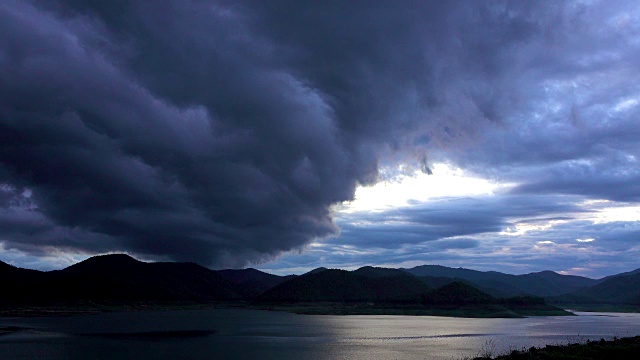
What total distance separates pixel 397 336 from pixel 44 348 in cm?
7909

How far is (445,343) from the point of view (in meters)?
110

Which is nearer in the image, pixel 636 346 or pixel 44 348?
pixel 636 346

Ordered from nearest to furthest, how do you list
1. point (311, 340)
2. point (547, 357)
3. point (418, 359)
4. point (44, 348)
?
point (547, 357), point (418, 359), point (44, 348), point (311, 340)

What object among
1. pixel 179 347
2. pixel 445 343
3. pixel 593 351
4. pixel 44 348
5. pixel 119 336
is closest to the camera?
pixel 593 351

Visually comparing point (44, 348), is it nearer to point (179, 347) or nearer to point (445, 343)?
point (179, 347)

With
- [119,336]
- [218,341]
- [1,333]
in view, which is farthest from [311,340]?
[1,333]

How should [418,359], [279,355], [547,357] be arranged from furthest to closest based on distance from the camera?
[279,355] < [418,359] < [547,357]

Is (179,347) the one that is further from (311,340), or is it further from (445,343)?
(445,343)

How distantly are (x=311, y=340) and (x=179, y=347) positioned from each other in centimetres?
3117

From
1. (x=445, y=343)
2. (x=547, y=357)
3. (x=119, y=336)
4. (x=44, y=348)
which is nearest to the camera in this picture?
(x=547, y=357)

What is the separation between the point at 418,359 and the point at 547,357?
2371cm

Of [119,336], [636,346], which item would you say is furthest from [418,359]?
[119,336]

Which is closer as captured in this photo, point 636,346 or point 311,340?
point 636,346

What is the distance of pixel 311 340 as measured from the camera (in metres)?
119
